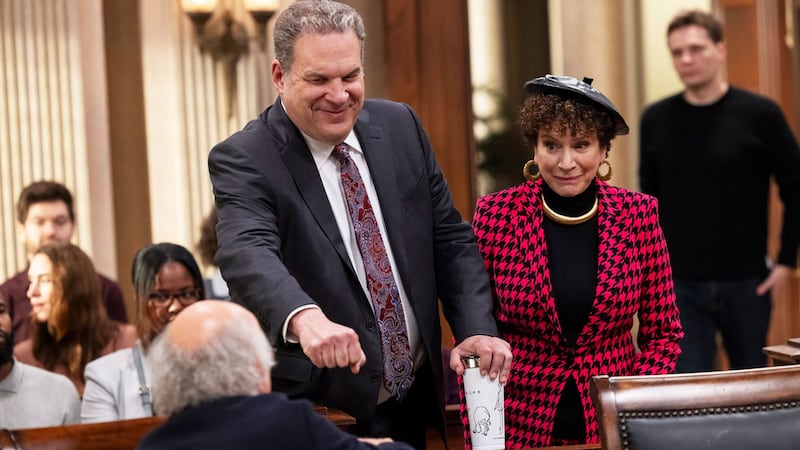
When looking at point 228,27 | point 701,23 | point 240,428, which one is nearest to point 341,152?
point 240,428

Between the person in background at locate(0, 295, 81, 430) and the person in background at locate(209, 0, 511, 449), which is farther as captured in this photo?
the person in background at locate(0, 295, 81, 430)

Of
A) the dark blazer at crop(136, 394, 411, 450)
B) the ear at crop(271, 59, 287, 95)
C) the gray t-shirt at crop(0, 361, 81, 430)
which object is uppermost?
the ear at crop(271, 59, 287, 95)

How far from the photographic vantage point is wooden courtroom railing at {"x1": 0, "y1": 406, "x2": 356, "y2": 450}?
92.7 inches

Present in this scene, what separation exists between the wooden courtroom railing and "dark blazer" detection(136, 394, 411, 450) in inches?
16.1

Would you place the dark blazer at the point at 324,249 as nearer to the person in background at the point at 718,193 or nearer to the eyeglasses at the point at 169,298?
the eyeglasses at the point at 169,298

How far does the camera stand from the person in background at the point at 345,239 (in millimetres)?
2787

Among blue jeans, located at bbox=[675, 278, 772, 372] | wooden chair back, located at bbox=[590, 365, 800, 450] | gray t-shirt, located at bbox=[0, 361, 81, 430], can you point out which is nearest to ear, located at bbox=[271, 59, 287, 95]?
wooden chair back, located at bbox=[590, 365, 800, 450]

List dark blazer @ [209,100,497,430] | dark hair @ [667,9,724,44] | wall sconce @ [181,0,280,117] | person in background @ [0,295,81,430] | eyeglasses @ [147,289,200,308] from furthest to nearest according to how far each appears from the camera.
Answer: wall sconce @ [181,0,280,117] < dark hair @ [667,9,724,44] < eyeglasses @ [147,289,200,308] < person in background @ [0,295,81,430] < dark blazer @ [209,100,497,430]

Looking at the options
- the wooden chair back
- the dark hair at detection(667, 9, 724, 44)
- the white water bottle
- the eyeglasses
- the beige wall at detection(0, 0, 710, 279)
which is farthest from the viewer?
the beige wall at detection(0, 0, 710, 279)

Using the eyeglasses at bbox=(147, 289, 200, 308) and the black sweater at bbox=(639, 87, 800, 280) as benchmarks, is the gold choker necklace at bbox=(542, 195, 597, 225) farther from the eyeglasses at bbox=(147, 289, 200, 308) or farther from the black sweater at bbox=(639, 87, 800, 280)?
the black sweater at bbox=(639, 87, 800, 280)

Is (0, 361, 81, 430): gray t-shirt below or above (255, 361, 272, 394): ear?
below

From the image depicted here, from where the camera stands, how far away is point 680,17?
522 centimetres

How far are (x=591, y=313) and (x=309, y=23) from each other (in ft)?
2.77

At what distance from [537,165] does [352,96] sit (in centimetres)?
48
